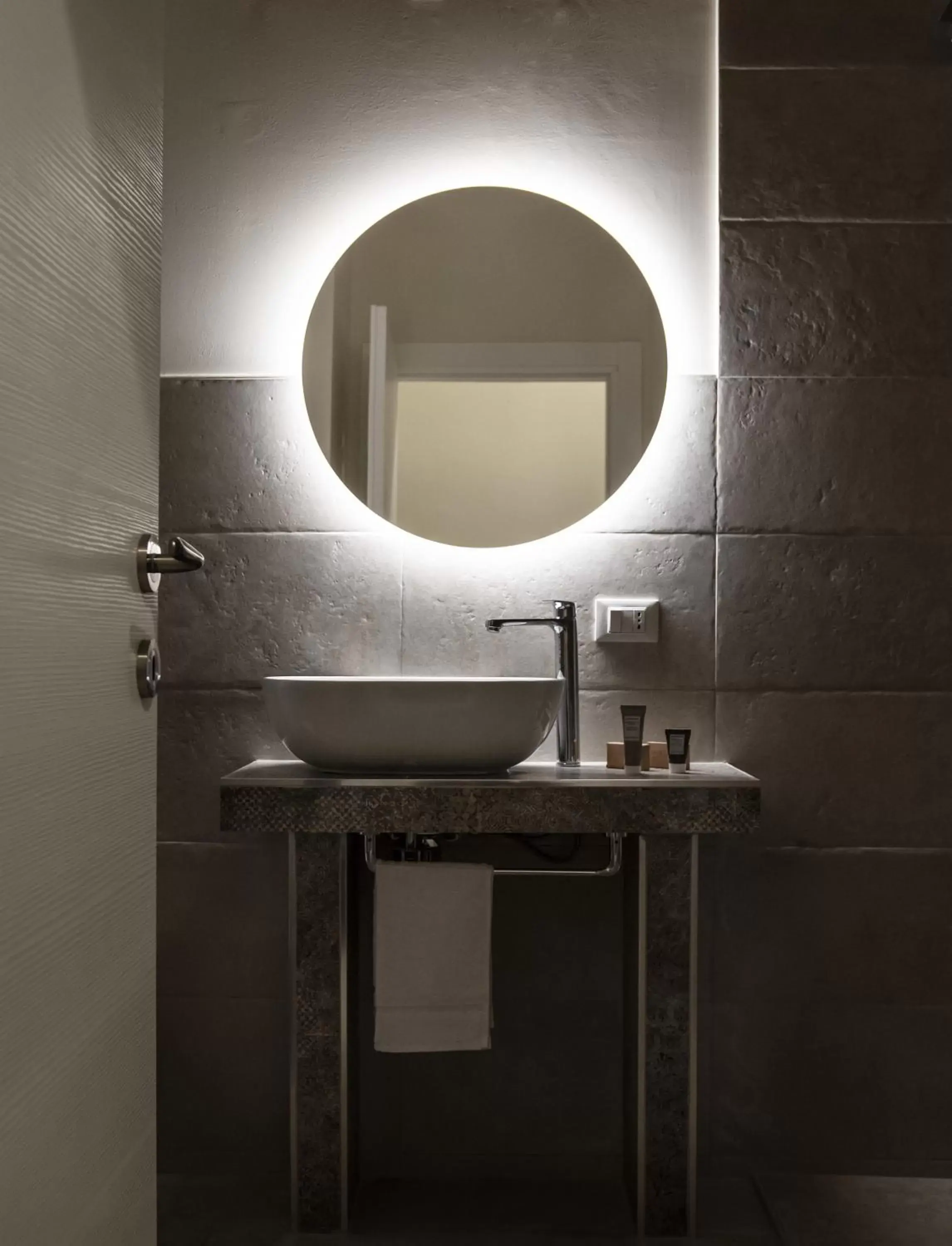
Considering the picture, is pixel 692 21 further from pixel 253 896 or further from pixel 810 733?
pixel 253 896

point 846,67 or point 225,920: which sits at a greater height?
point 846,67

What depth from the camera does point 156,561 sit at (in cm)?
118

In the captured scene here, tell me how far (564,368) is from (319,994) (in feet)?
4.15

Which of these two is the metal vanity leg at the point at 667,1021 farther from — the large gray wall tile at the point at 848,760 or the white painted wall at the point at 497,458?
the white painted wall at the point at 497,458

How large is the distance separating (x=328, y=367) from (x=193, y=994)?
1.28 meters

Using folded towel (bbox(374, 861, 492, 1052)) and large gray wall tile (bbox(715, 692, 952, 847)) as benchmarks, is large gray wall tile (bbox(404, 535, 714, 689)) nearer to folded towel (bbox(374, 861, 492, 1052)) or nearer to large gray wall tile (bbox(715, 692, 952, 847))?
large gray wall tile (bbox(715, 692, 952, 847))

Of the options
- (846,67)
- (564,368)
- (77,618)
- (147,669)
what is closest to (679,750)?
(564,368)

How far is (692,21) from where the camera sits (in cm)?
224

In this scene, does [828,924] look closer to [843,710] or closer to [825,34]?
[843,710]

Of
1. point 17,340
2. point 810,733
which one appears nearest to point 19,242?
point 17,340

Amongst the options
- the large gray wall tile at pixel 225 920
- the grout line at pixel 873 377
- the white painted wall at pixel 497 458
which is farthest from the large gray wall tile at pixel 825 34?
the large gray wall tile at pixel 225 920

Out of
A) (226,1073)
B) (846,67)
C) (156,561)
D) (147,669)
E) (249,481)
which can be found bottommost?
(226,1073)

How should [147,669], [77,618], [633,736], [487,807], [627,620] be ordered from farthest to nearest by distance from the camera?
[627,620]
[633,736]
[487,807]
[147,669]
[77,618]

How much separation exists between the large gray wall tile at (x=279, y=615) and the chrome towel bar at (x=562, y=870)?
41 centimetres
